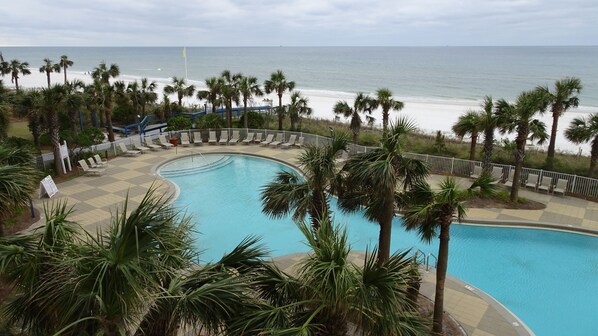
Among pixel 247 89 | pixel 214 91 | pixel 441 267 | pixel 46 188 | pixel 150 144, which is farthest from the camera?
pixel 214 91

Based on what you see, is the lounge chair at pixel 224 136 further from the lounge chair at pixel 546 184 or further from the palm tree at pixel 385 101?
the lounge chair at pixel 546 184

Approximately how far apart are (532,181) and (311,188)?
12453 mm

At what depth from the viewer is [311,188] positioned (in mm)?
8477

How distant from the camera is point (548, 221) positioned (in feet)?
45.4

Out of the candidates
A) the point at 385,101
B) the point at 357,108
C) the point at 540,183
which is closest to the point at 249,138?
the point at 357,108

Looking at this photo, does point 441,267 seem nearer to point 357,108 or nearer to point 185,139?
point 357,108

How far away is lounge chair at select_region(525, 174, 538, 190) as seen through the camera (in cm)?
1652

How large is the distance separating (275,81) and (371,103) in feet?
23.6

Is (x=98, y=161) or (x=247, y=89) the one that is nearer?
(x=98, y=161)

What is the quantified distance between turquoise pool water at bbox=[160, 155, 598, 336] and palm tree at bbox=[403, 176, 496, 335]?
11.3 ft

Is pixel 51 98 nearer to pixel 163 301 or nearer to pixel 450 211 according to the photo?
pixel 163 301

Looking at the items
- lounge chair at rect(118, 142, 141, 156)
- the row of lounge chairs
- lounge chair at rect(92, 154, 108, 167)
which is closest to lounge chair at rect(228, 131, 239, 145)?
lounge chair at rect(118, 142, 141, 156)

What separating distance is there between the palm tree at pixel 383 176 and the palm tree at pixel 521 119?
820cm

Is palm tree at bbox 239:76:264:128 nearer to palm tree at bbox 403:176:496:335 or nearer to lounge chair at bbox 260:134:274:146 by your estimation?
lounge chair at bbox 260:134:274:146
